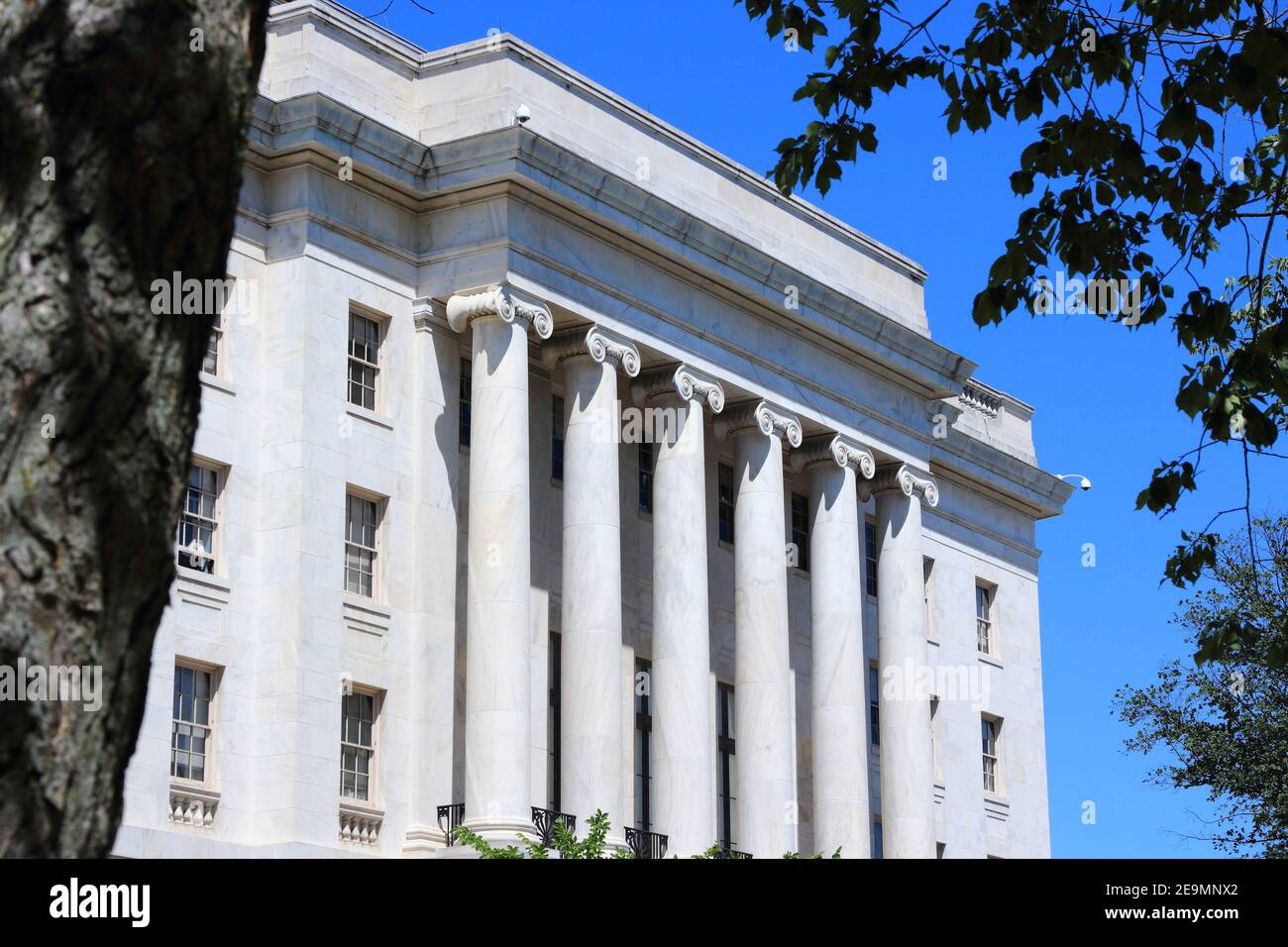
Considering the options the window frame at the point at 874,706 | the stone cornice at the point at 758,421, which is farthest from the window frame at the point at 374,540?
the window frame at the point at 874,706

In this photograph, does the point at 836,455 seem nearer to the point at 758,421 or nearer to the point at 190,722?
the point at 758,421

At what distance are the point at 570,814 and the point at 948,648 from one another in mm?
19247

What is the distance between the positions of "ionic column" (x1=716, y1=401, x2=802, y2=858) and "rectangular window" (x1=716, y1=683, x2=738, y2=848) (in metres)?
0.34

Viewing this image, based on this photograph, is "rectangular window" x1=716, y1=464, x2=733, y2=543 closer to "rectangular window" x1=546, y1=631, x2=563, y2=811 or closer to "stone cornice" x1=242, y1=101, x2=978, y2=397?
"stone cornice" x1=242, y1=101, x2=978, y2=397

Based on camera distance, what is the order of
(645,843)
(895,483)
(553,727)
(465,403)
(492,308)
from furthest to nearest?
(895,483)
(553,727)
(465,403)
(645,843)
(492,308)

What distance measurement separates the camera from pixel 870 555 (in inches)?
2154

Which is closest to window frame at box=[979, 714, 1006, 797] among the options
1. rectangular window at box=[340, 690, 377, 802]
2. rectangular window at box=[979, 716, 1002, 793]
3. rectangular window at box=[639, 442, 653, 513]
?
rectangular window at box=[979, 716, 1002, 793]

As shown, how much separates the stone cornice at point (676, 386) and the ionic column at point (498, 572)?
4348 millimetres

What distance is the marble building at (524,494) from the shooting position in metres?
37.2

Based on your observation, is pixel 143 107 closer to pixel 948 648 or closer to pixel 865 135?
pixel 865 135

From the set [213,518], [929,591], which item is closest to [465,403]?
[213,518]

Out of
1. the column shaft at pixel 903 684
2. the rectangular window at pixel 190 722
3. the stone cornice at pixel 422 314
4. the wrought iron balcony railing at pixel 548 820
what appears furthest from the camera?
the column shaft at pixel 903 684

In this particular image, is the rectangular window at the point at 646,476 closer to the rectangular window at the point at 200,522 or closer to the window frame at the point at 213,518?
the window frame at the point at 213,518

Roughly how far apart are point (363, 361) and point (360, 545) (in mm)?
3522
